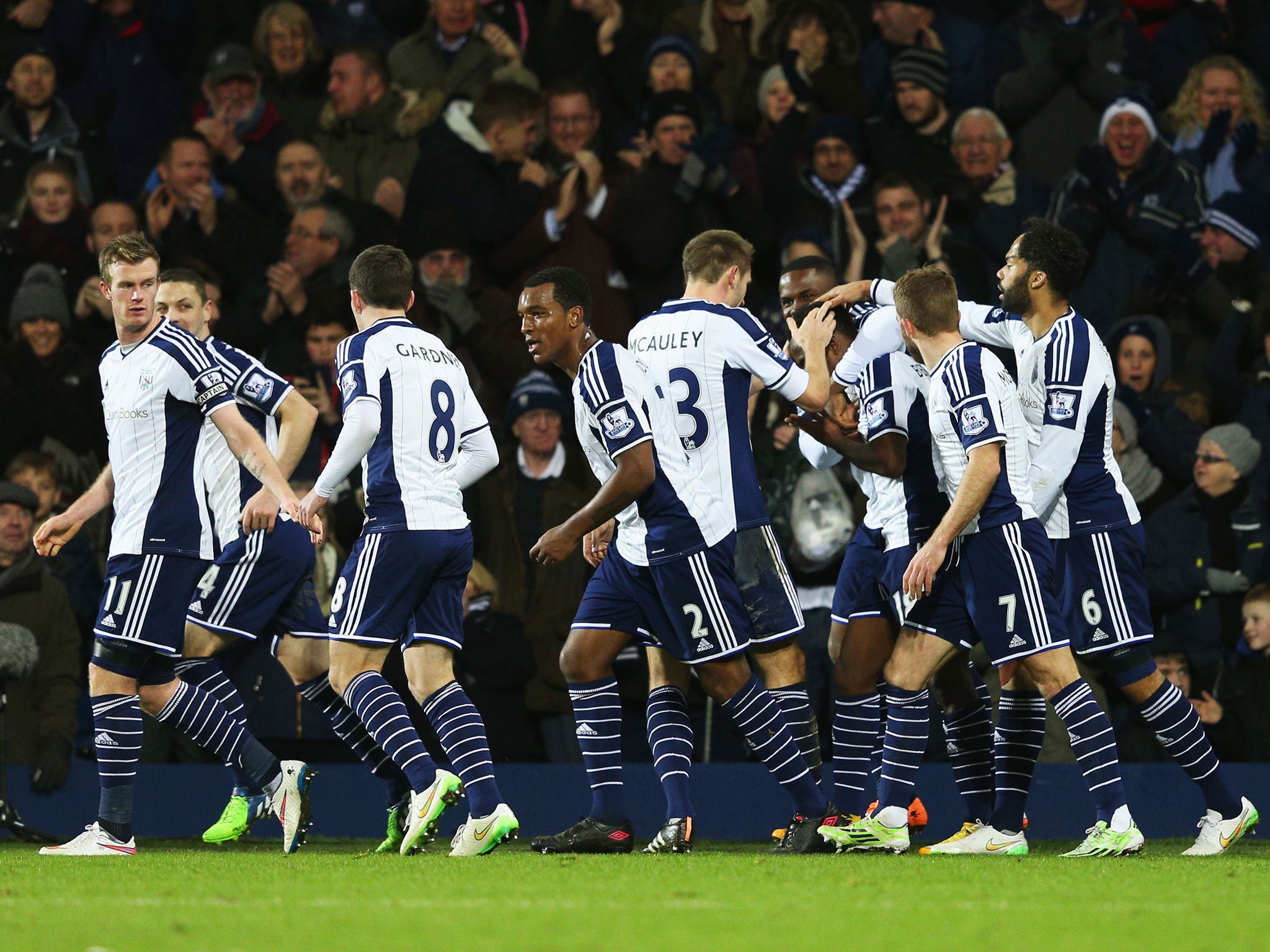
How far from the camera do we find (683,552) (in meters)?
6.56

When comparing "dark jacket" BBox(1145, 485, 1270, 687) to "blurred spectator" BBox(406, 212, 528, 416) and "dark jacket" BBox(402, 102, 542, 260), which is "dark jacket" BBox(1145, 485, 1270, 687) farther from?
"dark jacket" BBox(402, 102, 542, 260)

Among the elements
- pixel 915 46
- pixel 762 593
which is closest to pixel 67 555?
pixel 762 593

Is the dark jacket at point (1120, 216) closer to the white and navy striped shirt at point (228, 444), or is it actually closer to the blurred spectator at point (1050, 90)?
the blurred spectator at point (1050, 90)

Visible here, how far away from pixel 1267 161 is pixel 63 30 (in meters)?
8.57

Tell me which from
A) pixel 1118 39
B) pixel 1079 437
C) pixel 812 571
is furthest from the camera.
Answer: pixel 1118 39

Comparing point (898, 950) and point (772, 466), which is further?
point (772, 466)

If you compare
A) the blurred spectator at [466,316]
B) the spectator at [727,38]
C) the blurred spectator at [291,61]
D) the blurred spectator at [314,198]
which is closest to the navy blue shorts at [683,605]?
the blurred spectator at [466,316]

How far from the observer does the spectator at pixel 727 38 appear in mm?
12430

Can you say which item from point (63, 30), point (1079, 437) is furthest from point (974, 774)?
point (63, 30)

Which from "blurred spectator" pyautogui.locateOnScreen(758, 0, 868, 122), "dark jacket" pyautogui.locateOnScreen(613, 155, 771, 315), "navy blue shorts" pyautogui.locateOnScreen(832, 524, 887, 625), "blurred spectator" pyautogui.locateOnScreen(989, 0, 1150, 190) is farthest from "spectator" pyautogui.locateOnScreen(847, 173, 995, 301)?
"navy blue shorts" pyautogui.locateOnScreen(832, 524, 887, 625)

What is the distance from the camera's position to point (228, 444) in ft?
24.1

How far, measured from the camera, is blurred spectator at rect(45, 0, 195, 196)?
1246cm

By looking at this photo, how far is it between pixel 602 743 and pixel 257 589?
6.08ft

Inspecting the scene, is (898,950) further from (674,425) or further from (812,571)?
(812,571)
